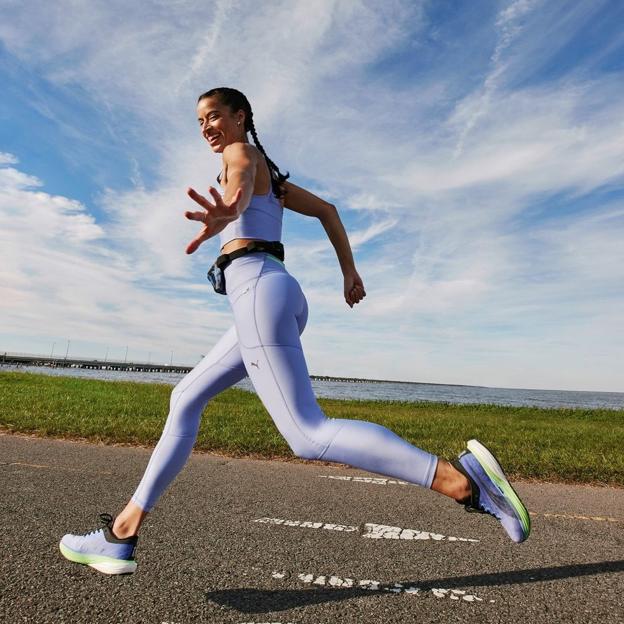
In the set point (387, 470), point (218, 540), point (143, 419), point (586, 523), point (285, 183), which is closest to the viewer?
point (387, 470)

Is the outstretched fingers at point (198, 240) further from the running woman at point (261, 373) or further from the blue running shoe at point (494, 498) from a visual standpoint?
the blue running shoe at point (494, 498)

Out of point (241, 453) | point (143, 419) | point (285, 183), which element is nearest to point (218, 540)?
point (285, 183)

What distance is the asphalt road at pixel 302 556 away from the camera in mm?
2557

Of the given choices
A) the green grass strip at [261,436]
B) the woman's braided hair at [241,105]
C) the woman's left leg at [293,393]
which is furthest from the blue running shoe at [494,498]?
the green grass strip at [261,436]

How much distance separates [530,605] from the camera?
2703 mm

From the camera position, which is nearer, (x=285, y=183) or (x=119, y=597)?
(x=119, y=597)

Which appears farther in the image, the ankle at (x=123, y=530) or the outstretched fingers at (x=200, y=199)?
the ankle at (x=123, y=530)

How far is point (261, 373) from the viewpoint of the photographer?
8.10 ft

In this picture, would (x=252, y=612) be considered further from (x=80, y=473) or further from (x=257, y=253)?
(x=80, y=473)

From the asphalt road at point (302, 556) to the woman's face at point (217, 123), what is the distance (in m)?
2.32

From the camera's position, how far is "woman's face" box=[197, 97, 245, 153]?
2.77m

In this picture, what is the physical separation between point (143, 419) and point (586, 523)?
7.98 m

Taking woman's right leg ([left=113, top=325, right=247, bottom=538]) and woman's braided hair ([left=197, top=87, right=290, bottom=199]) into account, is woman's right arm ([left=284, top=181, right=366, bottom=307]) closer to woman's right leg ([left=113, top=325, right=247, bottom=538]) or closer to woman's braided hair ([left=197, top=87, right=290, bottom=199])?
woman's braided hair ([left=197, top=87, right=290, bottom=199])

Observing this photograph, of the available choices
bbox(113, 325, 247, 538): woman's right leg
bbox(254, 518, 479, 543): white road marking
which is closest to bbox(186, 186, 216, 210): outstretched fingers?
bbox(113, 325, 247, 538): woman's right leg
